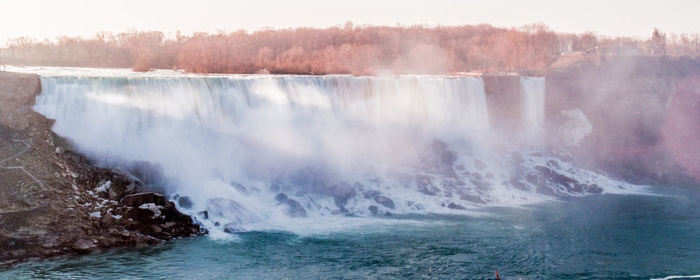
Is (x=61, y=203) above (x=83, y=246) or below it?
above

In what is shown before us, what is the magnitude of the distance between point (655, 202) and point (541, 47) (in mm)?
41333

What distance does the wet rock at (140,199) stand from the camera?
17750mm

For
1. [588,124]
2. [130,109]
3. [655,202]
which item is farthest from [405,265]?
[588,124]

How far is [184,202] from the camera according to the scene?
1927cm

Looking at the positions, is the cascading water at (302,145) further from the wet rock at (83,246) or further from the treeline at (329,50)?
the treeline at (329,50)

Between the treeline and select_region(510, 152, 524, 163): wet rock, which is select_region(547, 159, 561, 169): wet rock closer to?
select_region(510, 152, 524, 163): wet rock

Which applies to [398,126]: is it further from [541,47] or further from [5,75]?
[541,47]

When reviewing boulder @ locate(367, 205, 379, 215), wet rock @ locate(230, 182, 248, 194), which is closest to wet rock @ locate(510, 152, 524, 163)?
boulder @ locate(367, 205, 379, 215)

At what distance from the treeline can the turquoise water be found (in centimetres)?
2114

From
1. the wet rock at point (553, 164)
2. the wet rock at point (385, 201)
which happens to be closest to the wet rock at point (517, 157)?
the wet rock at point (553, 164)

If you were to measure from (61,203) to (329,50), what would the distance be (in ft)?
129

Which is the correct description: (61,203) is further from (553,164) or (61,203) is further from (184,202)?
(553,164)

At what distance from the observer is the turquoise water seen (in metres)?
14.5

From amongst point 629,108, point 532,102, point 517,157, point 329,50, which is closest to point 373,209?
point 517,157
